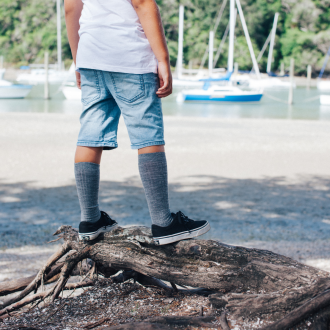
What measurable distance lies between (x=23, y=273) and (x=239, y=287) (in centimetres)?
174

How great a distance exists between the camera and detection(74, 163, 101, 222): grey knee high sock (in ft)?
7.25

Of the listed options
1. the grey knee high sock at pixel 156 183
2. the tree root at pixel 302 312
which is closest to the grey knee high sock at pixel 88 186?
the grey knee high sock at pixel 156 183

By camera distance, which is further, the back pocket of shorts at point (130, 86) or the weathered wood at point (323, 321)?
the back pocket of shorts at point (130, 86)

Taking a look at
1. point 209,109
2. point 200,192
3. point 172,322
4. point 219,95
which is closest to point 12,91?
point 209,109

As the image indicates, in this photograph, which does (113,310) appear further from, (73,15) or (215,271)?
(73,15)

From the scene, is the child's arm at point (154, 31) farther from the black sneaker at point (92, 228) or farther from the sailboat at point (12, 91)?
the sailboat at point (12, 91)

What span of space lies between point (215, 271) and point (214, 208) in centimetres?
301

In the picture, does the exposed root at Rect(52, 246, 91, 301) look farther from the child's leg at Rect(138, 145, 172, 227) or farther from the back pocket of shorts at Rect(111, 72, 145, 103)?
the back pocket of shorts at Rect(111, 72, 145, 103)

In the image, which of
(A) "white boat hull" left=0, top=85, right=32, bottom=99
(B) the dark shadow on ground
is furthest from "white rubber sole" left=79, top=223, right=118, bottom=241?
(A) "white boat hull" left=0, top=85, right=32, bottom=99

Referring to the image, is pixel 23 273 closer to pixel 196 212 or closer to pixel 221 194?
pixel 196 212

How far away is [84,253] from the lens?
2359 millimetres

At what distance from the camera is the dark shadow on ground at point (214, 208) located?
4.14m

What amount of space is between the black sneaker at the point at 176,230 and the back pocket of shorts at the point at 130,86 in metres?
0.62

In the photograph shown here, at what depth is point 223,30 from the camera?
69625 mm
